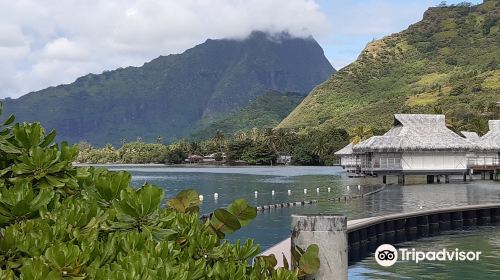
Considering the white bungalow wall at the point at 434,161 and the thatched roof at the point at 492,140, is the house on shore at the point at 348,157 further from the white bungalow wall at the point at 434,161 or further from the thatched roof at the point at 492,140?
the white bungalow wall at the point at 434,161

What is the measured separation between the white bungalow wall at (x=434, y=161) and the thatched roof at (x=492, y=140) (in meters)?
5.82

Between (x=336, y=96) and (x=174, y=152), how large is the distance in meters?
51.7

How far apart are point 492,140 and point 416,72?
373 ft

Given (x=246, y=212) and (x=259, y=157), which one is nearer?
(x=246, y=212)

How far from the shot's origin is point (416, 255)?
1892 cm

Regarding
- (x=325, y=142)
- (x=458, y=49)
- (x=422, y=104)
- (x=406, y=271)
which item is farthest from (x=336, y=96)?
(x=406, y=271)

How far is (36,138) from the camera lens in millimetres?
3305

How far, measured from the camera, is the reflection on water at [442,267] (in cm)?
1554

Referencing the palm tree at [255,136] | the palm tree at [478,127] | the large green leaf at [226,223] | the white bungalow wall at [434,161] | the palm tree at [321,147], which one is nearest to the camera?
the large green leaf at [226,223]

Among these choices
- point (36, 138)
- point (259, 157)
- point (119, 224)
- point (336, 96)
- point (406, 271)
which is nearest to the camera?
point (119, 224)

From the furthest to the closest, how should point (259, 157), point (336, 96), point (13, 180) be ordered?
point (336, 96) < point (259, 157) < point (13, 180)

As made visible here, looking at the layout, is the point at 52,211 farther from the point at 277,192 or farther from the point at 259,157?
the point at 259,157

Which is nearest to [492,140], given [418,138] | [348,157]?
[418,138]

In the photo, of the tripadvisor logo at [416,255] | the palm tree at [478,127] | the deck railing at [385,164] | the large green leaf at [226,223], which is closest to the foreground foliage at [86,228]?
the large green leaf at [226,223]
